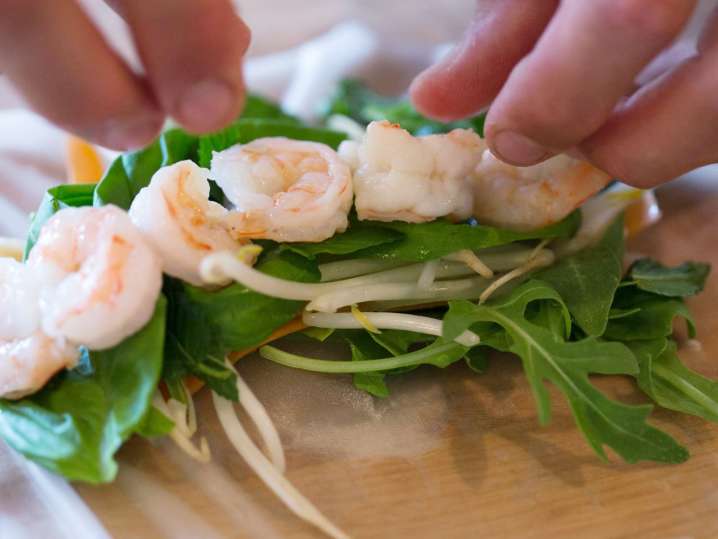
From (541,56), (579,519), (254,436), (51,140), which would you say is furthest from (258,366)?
(51,140)

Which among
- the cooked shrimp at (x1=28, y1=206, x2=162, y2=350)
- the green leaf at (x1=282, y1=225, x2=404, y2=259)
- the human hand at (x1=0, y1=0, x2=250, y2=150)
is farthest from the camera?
the green leaf at (x1=282, y1=225, x2=404, y2=259)

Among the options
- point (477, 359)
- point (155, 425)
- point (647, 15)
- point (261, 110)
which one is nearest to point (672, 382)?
point (477, 359)

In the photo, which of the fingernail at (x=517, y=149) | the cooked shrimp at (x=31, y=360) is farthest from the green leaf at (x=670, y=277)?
Answer: the cooked shrimp at (x=31, y=360)

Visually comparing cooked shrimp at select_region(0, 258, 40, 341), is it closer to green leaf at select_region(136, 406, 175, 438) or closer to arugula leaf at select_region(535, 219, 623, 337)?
green leaf at select_region(136, 406, 175, 438)

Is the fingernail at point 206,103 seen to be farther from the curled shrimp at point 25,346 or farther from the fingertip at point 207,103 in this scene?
the curled shrimp at point 25,346

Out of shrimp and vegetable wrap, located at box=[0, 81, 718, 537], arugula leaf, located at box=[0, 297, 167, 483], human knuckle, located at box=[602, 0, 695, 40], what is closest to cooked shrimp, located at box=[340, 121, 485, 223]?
shrimp and vegetable wrap, located at box=[0, 81, 718, 537]

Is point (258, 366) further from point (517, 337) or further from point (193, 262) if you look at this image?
point (517, 337)
